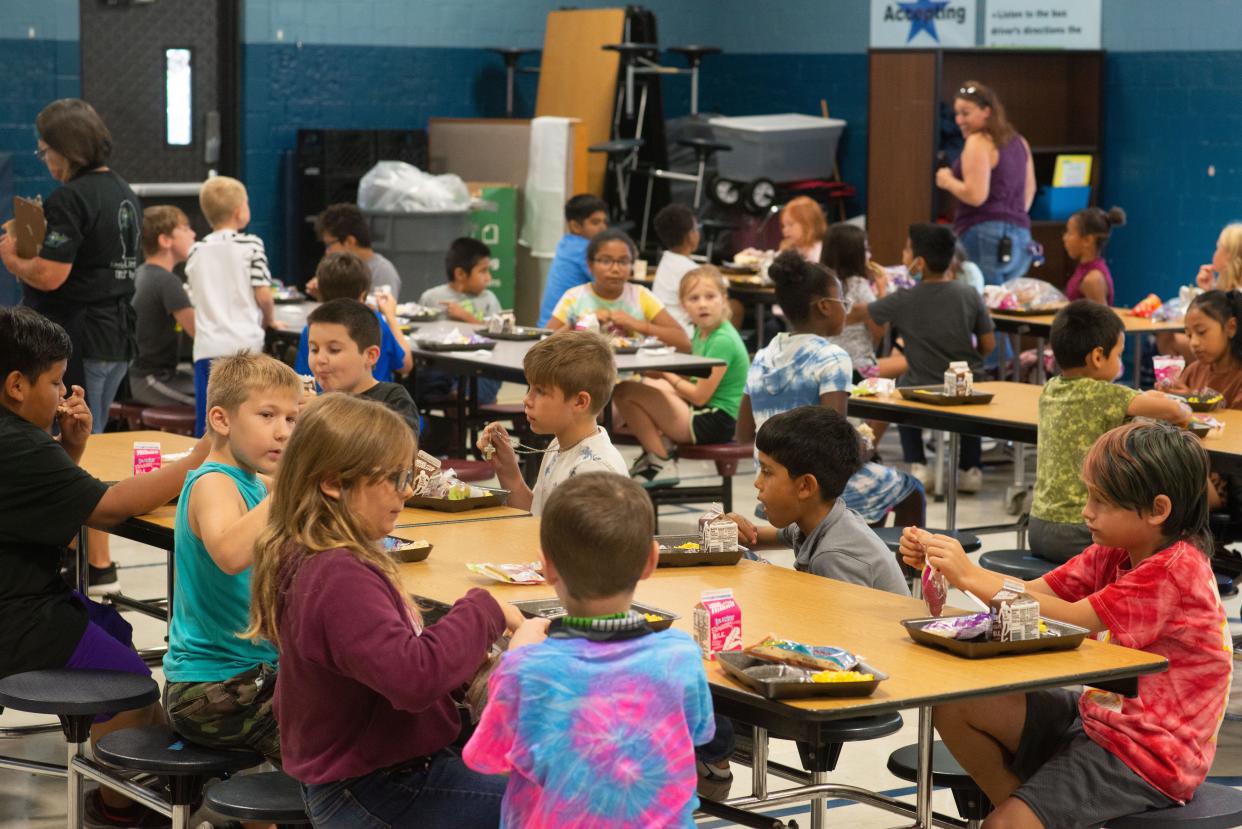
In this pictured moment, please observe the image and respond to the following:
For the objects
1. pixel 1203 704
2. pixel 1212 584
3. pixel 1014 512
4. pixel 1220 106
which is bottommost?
pixel 1014 512

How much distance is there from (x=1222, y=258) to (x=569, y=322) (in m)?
2.94

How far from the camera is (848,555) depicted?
3.97 metres

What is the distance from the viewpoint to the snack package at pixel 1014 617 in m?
3.21

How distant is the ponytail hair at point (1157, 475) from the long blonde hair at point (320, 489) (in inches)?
52.8

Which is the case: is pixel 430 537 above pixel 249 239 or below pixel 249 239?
below

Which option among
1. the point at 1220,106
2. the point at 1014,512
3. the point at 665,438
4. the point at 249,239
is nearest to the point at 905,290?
the point at 1014,512

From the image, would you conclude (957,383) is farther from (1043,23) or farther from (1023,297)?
(1043,23)

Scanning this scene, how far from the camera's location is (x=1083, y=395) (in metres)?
5.37

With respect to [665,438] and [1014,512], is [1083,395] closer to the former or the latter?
[665,438]

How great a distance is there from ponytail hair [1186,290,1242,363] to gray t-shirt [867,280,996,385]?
2.03 meters

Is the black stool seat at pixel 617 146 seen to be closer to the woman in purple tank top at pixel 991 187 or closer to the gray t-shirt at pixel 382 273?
A: the woman in purple tank top at pixel 991 187

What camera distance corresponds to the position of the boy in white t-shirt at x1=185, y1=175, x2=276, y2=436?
767cm

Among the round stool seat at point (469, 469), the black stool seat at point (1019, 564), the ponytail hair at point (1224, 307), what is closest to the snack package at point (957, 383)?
the ponytail hair at point (1224, 307)

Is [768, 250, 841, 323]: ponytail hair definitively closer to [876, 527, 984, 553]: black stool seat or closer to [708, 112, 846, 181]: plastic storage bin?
[876, 527, 984, 553]: black stool seat
